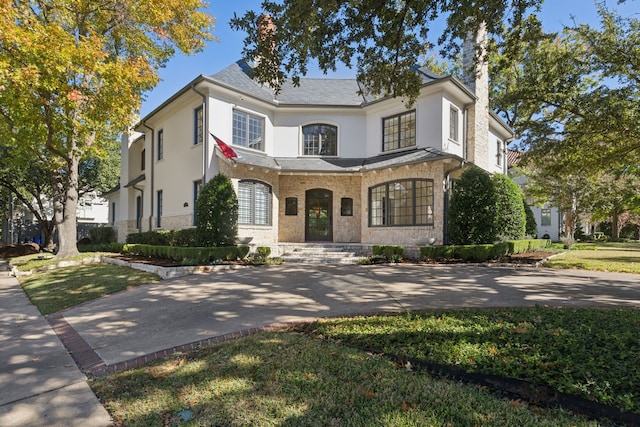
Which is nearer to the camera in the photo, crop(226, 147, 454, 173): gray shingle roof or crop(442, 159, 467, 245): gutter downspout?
crop(442, 159, 467, 245): gutter downspout

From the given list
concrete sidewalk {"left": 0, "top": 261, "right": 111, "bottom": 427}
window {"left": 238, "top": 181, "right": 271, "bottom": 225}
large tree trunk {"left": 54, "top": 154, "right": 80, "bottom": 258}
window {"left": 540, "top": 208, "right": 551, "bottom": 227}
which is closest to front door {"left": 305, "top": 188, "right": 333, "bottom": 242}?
window {"left": 238, "top": 181, "right": 271, "bottom": 225}

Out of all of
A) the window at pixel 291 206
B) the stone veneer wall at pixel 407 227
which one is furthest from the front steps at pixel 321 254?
the window at pixel 291 206

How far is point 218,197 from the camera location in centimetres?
1173

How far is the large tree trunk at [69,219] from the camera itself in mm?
14508

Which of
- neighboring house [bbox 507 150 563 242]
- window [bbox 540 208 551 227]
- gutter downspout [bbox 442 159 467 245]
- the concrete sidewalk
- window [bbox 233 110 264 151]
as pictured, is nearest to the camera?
the concrete sidewalk

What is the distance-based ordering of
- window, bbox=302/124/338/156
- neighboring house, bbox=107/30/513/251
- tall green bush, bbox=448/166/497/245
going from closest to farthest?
tall green bush, bbox=448/166/497/245, neighboring house, bbox=107/30/513/251, window, bbox=302/124/338/156

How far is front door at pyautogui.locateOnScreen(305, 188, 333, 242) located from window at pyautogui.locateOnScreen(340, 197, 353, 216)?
556 millimetres

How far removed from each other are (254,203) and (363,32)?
9.41 meters

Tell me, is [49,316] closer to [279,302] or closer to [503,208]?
[279,302]

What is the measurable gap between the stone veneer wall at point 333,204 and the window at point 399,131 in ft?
6.98

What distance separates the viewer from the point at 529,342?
376 cm

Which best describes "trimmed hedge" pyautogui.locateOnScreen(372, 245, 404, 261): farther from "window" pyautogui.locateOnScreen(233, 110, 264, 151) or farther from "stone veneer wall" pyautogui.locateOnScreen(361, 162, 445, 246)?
"window" pyautogui.locateOnScreen(233, 110, 264, 151)

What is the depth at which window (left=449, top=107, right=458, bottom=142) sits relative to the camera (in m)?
14.7

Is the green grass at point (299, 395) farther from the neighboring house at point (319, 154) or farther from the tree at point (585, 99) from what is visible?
the neighboring house at point (319, 154)
